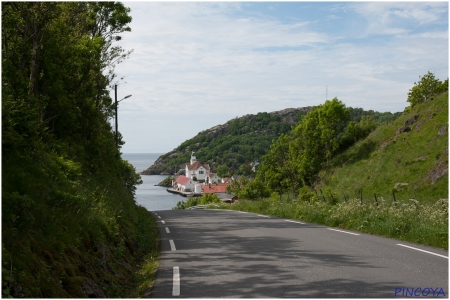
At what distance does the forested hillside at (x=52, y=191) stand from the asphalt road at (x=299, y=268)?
100 cm

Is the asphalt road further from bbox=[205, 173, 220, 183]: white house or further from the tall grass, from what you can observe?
bbox=[205, 173, 220, 183]: white house

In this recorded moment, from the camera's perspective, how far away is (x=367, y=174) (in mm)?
43906

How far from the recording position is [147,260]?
11148 millimetres

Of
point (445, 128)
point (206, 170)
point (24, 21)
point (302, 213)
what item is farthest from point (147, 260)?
point (206, 170)

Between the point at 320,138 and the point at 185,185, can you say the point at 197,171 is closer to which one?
the point at 185,185

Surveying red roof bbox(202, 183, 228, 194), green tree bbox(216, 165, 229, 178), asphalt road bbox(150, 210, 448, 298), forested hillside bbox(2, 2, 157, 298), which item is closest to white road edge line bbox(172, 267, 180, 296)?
asphalt road bbox(150, 210, 448, 298)

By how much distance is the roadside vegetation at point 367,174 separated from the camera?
Result: 15.0 metres

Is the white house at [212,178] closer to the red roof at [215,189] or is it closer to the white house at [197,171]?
the white house at [197,171]

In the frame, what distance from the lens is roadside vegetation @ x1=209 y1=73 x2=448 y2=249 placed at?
49.1 ft

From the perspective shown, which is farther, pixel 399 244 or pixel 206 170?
pixel 206 170

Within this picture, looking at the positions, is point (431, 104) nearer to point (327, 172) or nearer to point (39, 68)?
point (327, 172)

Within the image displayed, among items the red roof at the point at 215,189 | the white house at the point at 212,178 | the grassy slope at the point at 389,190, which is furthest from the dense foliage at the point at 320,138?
the white house at the point at 212,178

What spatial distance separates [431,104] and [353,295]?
4663 cm

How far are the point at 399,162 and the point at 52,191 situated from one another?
3660cm
